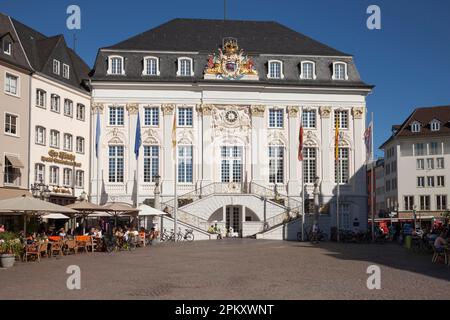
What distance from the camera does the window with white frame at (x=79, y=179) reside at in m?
48.8

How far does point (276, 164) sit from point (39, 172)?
59.4ft

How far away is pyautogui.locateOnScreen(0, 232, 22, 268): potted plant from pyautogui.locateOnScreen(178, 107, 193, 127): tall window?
83.7 feet

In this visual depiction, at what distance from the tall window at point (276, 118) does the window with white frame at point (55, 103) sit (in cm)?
1631

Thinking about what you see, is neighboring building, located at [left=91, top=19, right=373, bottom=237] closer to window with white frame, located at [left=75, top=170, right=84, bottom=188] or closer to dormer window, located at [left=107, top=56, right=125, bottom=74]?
dormer window, located at [left=107, top=56, right=125, bottom=74]

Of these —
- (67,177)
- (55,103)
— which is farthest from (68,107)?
(67,177)

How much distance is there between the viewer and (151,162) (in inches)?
2002

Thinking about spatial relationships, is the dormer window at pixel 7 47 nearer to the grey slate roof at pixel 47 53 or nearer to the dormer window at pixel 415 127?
the grey slate roof at pixel 47 53

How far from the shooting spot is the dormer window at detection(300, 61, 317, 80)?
5244 cm

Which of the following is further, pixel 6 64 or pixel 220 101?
pixel 220 101

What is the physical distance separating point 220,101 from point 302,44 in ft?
29.6

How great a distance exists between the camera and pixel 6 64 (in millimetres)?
40906

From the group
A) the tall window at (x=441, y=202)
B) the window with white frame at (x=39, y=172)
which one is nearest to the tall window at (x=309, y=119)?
the window with white frame at (x=39, y=172)

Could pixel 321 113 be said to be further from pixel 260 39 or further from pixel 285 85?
pixel 260 39
